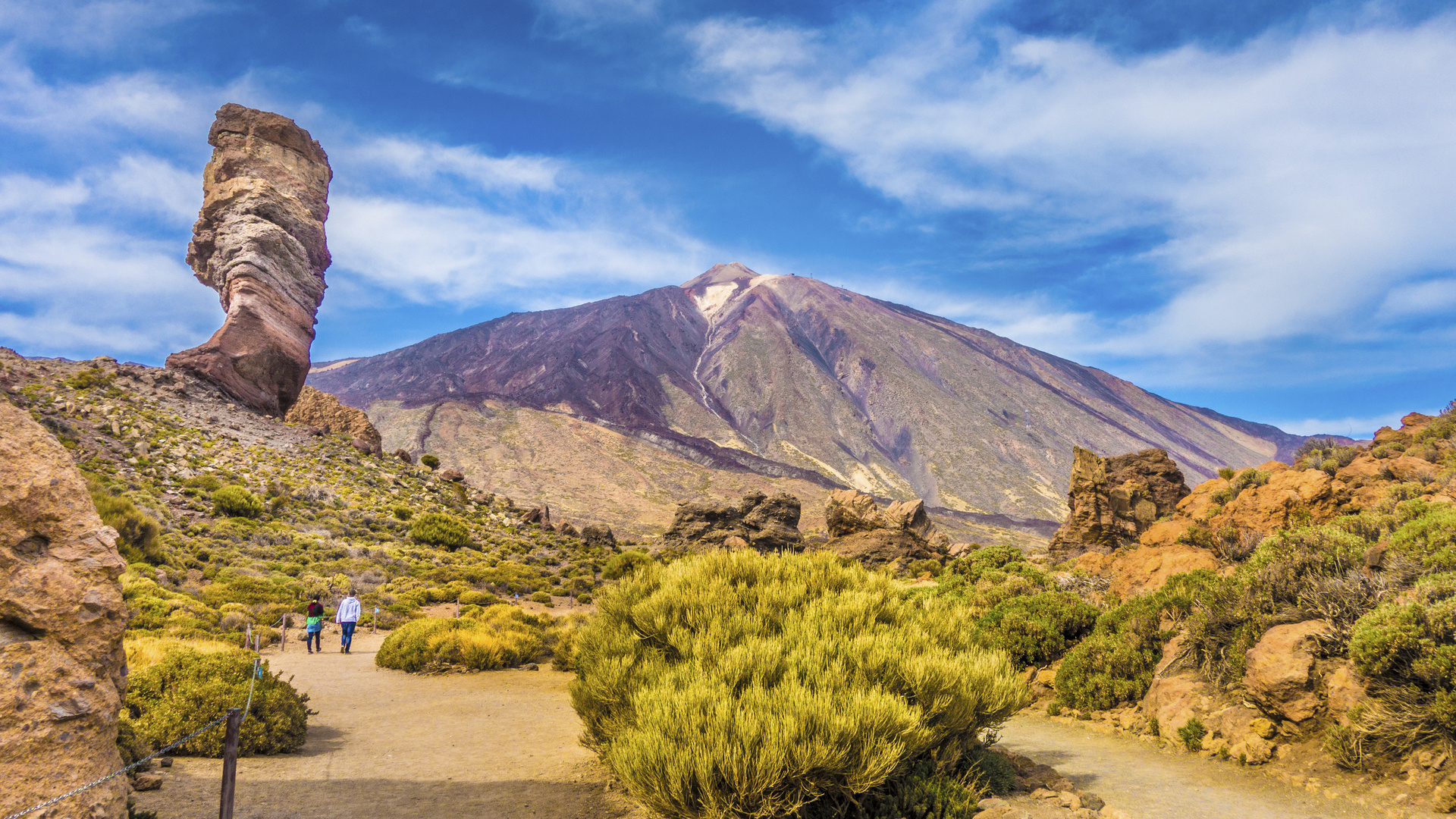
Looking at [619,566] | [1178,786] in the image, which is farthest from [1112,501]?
[619,566]

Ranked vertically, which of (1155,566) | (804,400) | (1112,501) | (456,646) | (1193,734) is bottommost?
(456,646)

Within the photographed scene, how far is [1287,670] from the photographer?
6559 millimetres

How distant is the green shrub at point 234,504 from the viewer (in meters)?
27.2

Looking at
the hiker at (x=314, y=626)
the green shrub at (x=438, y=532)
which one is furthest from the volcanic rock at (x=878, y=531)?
the hiker at (x=314, y=626)

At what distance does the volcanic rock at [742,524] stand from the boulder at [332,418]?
63.8ft

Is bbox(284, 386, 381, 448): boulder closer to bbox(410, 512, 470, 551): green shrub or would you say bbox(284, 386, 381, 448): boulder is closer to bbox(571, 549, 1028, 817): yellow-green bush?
bbox(410, 512, 470, 551): green shrub

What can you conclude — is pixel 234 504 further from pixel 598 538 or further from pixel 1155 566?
pixel 1155 566

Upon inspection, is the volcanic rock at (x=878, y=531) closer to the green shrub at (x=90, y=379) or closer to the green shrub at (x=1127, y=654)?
the green shrub at (x=1127, y=654)

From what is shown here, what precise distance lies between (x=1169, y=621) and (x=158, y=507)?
3184cm

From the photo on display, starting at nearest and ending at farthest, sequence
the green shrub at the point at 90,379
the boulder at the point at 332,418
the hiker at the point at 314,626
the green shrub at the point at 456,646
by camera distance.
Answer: the green shrub at the point at 456,646
the hiker at the point at 314,626
the green shrub at the point at 90,379
the boulder at the point at 332,418

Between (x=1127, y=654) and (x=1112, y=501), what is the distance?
53.8 feet

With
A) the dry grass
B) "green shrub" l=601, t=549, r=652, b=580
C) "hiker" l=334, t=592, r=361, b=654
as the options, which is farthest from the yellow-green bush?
"green shrub" l=601, t=549, r=652, b=580

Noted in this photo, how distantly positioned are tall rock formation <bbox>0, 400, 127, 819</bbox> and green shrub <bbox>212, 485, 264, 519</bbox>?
29.1m

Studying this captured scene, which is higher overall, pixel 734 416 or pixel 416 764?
pixel 734 416
